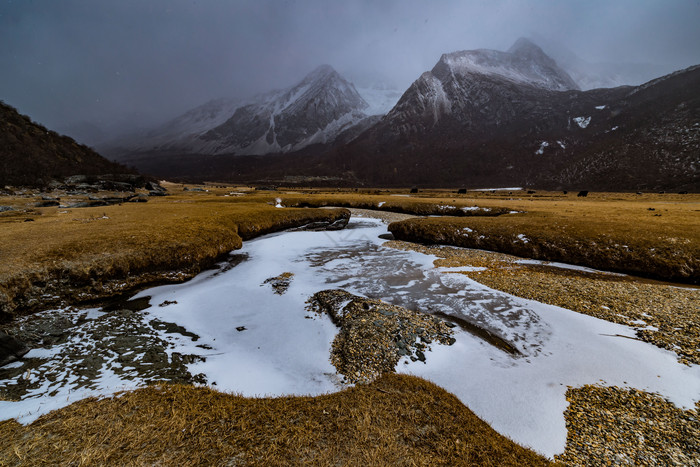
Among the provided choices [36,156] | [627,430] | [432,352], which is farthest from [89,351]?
[36,156]

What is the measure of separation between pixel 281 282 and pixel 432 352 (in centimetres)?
1204

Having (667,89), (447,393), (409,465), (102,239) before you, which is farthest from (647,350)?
(667,89)

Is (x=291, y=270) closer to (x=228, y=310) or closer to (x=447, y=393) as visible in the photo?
(x=228, y=310)

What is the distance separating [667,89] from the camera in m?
188

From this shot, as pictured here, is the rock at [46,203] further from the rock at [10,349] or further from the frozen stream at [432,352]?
the rock at [10,349]

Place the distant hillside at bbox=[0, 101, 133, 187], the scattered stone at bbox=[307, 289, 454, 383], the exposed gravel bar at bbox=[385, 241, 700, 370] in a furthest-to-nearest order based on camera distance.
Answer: the distant hillside at bbox=[0, 101, 133, 187], the exposed gravel bar at bbox=[385, 241, 700, 370], the scattered stone at bbox=[307, 289, 454, 383]

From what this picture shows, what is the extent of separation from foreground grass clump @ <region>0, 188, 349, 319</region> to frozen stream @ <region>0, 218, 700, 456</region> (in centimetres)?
213

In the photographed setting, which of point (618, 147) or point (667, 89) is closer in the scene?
point (618, 147)

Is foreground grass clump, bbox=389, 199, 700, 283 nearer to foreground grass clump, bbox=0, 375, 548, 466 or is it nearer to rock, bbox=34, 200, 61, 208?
foreground grass clump, bbox=0, 375, 548, 466

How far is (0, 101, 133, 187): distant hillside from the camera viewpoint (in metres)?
67.0

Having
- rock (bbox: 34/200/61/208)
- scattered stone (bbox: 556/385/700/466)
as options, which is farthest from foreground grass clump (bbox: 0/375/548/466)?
rock (bbox: 34/200/61/208)

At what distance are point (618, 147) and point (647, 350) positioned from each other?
232170 mm

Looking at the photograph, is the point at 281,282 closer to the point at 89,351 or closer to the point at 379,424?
the point at 89,351

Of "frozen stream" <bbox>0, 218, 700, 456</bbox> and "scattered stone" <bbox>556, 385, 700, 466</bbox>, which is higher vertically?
"scattered stone" <bbox>556, 385, 700, 466</bbox>
